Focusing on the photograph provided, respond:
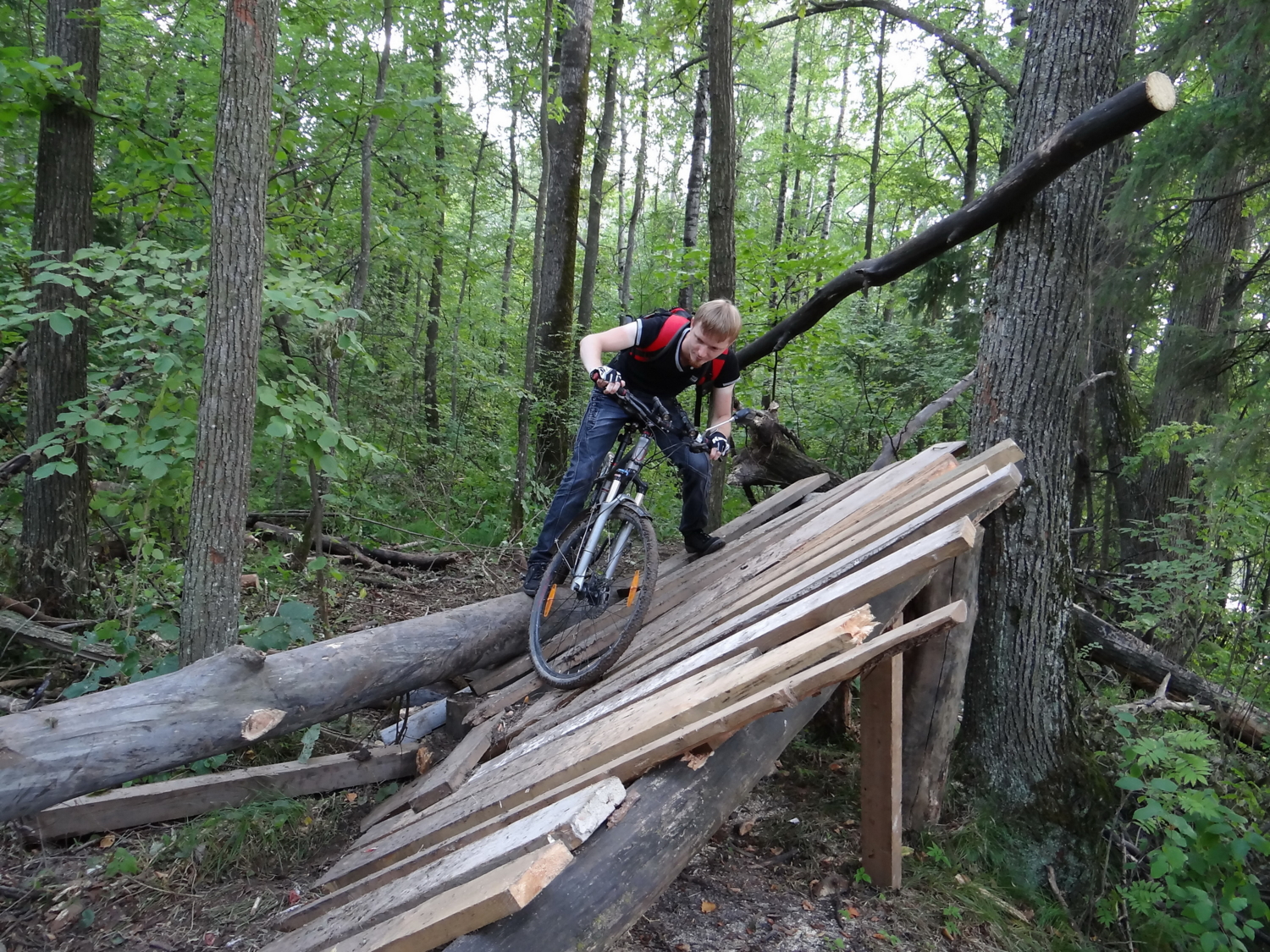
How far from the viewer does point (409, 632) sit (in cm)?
396

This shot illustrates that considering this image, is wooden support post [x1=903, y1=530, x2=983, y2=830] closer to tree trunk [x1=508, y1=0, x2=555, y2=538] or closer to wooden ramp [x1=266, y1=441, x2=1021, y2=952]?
wooden ramp [x1=266, y1=441, x2=1021, y2=952]

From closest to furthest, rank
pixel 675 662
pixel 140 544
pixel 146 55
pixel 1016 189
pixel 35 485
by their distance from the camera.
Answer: pixel 675 662
pixel 1016 189
pixel 140 544
pixel 35 485
pixel 146 55

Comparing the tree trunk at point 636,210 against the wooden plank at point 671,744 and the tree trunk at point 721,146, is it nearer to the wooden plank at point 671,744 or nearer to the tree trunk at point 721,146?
the tree trunk at point 721,146

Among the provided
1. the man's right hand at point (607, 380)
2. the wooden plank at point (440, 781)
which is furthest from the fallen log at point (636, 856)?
the man's right hand at point (607, 380)

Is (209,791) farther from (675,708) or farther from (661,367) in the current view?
(661,367)

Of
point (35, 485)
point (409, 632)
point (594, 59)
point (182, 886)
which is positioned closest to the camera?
point (182, 886)

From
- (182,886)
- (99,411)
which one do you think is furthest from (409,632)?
(99,411)

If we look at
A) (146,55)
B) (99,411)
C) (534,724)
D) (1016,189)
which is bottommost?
(534,724)

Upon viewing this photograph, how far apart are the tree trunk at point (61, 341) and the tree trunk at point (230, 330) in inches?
80.1

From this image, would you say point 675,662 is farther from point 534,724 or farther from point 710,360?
point 710,360

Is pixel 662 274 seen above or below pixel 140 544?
above

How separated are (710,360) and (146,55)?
6.71m

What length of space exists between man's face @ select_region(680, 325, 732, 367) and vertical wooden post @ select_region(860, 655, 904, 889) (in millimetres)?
1877

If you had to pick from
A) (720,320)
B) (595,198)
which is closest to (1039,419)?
(720,320)
